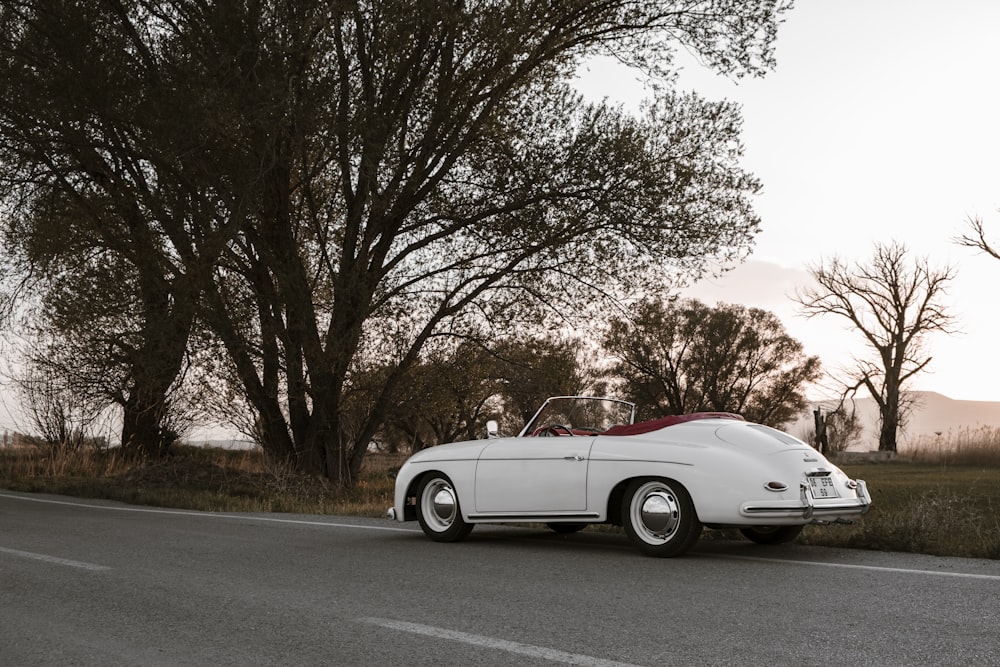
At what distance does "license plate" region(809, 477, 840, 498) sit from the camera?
7.51 meters

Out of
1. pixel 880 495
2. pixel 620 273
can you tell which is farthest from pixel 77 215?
pixel 880 495

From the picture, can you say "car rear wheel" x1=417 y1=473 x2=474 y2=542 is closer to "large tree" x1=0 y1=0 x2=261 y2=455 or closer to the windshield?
the windshield

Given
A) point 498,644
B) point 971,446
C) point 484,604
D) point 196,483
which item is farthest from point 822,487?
point 971,446

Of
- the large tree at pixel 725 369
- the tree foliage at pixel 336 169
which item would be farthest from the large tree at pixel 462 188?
the large tree at pixel 725 369

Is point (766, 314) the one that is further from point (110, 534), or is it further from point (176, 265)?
point (110, 534)

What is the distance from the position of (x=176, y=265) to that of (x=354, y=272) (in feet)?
11.1

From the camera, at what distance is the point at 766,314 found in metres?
59.0

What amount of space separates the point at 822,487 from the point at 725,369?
51.4 m

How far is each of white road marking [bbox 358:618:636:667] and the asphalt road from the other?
0.02 m

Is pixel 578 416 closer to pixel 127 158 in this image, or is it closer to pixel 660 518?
pixel 660 518

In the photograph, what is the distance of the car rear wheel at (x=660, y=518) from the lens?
25.1 ft

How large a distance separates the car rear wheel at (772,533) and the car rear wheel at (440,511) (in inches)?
97.8

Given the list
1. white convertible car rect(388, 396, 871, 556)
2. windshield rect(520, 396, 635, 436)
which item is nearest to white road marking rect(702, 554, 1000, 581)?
white convertible car rect(388, 396, 871, 556)

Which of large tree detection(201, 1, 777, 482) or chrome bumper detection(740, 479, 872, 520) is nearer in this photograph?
chrome bumper detection(740, 479, 872, 520)
